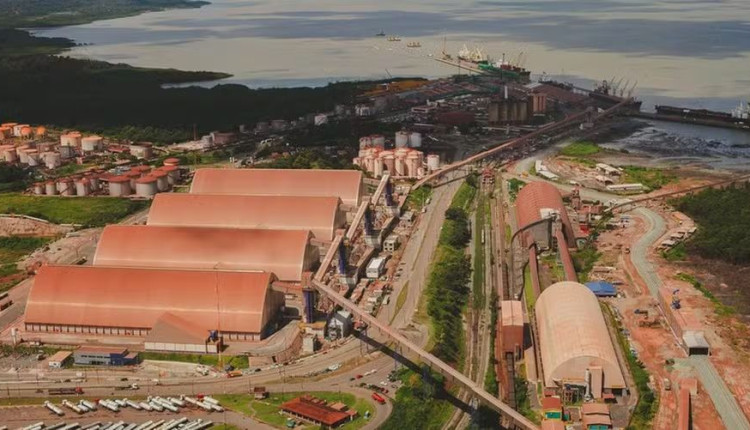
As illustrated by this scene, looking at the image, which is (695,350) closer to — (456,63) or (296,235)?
(296,235)

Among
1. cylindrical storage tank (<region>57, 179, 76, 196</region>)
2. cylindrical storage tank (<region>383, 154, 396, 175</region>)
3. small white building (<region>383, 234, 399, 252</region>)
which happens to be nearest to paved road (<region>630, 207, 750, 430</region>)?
small white building (<region>383, 234, 399, 252</region>)

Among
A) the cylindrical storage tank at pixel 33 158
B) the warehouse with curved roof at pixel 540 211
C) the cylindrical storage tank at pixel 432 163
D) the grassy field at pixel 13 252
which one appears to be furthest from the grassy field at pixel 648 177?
the cylindrical storage tank at pixel 33 158

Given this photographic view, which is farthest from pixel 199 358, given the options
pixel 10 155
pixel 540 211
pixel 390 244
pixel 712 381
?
pixel 10 155

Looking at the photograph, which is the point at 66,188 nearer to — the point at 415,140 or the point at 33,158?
the point at 33,158

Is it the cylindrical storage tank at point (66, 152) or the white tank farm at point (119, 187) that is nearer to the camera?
the white tank farm at point (119, 187)

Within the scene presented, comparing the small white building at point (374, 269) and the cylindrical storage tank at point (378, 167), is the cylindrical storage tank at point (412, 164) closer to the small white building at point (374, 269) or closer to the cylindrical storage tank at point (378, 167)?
the cylindrical storage tank at point (378, 167)

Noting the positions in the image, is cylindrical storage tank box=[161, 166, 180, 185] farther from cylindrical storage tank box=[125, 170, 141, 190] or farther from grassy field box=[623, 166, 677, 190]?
grassy field box=[623, 166, 677, 190]

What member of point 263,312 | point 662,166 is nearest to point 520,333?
point 263,312
